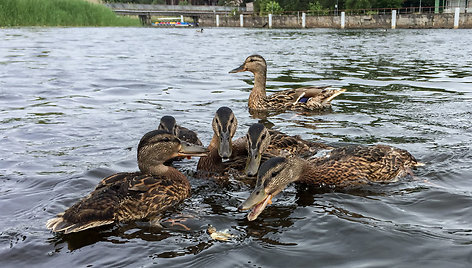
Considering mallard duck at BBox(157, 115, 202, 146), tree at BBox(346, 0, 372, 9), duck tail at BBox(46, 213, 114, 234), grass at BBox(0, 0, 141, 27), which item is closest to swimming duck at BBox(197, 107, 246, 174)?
mallard duck at BBox(157, 115, 202, 146)

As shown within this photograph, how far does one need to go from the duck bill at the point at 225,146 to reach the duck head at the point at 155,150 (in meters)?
0.41

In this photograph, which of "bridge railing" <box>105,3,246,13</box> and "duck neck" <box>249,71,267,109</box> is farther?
"bridge railing" <box>105,3,246,13</box>

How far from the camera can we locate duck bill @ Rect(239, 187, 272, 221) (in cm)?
412

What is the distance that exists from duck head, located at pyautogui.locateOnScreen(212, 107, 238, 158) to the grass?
105 ft

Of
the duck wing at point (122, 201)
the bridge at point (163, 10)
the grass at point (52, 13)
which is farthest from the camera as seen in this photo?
the bridge at point (163, 10)

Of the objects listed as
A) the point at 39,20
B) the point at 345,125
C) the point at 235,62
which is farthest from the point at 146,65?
the point at 39,20

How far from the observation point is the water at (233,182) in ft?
12.0

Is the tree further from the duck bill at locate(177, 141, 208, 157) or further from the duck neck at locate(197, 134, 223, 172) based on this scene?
the duck bill at locate(177, 141, 208, 157)

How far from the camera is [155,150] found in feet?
16.0

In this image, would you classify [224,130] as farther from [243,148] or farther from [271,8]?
[271,8]

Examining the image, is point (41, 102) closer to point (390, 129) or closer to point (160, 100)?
point (160, 100)

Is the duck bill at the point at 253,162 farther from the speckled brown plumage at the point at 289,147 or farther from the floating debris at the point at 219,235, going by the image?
the floating debris at the point at 219,235

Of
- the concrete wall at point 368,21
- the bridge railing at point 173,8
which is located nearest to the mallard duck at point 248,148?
the concrete wall at point 368,21

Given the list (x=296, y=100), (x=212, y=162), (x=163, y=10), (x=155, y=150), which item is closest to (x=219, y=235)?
(x=155, y=150)
